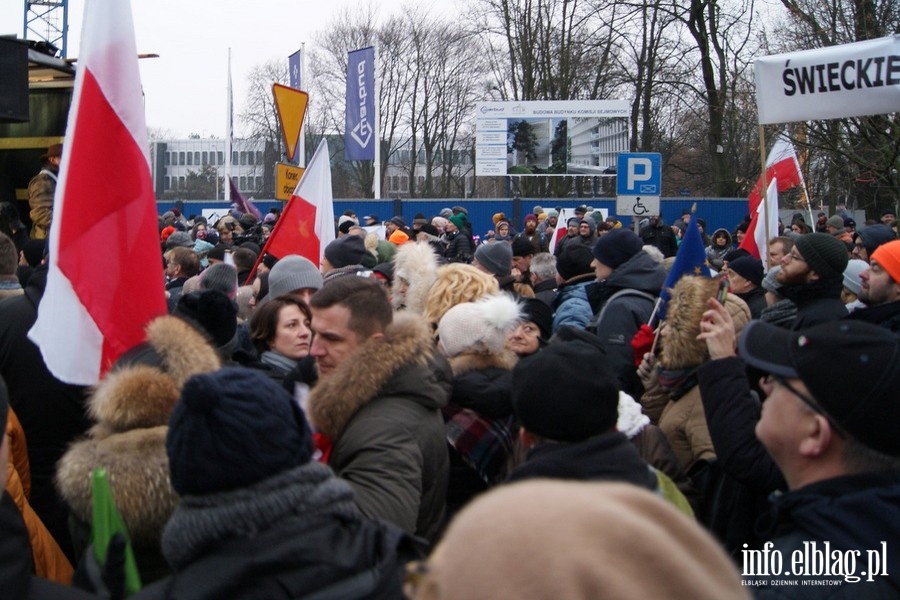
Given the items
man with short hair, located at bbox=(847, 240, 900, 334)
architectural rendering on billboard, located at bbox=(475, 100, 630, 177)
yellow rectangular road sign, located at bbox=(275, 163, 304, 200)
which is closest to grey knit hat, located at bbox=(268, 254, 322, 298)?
man with short hair, located at bbox=(847, 240, 900, 334)

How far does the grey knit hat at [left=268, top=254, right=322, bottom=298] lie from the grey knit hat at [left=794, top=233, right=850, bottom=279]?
8.35 feet

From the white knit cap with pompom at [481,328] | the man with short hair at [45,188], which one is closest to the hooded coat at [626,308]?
the white knit cap with pompom at [481,328]

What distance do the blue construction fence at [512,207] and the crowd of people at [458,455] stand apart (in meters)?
22.9

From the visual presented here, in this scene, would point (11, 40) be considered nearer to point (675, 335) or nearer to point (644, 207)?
Result: point (675, 335)

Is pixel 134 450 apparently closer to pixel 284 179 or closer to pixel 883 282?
pixel 883 282

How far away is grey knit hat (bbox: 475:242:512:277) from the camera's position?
21.2ft

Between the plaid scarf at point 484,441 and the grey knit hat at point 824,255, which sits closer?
the plaid scarf at point 484,441

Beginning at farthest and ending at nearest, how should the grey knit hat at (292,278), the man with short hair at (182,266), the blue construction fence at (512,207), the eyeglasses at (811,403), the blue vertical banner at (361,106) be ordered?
the blue construction fence at (512,207) < the blue vertical banner at (361,106) < the man with short hair at (182,266) < the grey knit hat at (292,278) < the eyeglasses at (811,403)

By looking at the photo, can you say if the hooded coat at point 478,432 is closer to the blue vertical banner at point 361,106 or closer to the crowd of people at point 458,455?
the crowd of people at point 458,455

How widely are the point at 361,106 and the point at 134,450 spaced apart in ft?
71.7

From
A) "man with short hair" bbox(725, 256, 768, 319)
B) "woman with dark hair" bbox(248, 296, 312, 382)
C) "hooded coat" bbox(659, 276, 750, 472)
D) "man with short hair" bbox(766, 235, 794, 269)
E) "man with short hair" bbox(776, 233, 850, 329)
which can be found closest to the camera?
"hooded coat" bbox(659, 276, 750, 472)

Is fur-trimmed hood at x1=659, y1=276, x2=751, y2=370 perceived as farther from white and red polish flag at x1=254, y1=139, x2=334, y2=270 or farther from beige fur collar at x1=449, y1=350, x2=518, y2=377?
white and red polish flag at x1=254, y1=139, x2=334, y2=270

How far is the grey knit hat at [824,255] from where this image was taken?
15.4ft

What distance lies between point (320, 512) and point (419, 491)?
33.4 inches
